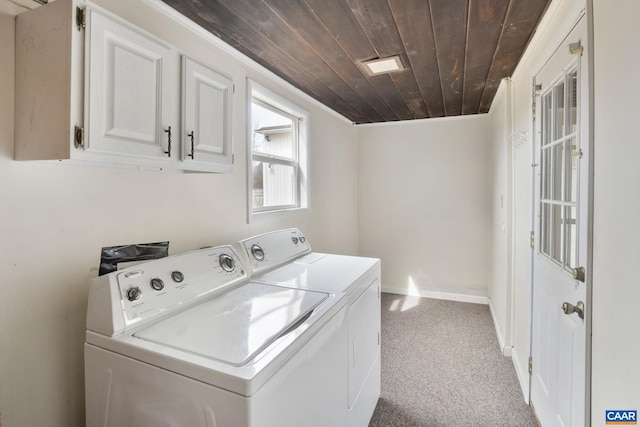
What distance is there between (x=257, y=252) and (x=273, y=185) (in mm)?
964

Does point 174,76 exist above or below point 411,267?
above

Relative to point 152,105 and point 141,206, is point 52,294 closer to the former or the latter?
point 141,206

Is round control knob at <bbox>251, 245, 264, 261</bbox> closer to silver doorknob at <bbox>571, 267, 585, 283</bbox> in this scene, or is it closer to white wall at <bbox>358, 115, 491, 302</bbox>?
silver doorknob at <bbox>571, 267, 585, 283</bbox>

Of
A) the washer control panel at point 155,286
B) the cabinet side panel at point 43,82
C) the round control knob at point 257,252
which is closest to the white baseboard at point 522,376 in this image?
the round control knob at point 257,252

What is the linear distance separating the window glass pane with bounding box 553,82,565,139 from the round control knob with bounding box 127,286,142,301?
1948 mm

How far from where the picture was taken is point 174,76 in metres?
1.29

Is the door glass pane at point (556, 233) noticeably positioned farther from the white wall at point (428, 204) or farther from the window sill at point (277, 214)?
the white wall at point (428, 204)

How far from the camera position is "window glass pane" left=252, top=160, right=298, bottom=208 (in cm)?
247

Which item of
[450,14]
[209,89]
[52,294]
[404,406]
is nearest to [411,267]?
→ [404,406]

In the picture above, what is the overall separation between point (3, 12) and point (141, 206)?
2.64ft

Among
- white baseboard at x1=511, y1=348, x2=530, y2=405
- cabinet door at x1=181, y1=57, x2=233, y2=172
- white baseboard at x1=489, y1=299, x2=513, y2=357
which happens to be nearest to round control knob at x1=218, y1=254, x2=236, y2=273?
cabinet door at x1=181, y1=57, x2=233, y2=172

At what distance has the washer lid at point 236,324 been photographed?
96 cm

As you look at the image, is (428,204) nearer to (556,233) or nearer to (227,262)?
(556,233)

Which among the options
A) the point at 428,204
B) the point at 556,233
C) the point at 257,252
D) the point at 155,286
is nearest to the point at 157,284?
the point at 155,286
